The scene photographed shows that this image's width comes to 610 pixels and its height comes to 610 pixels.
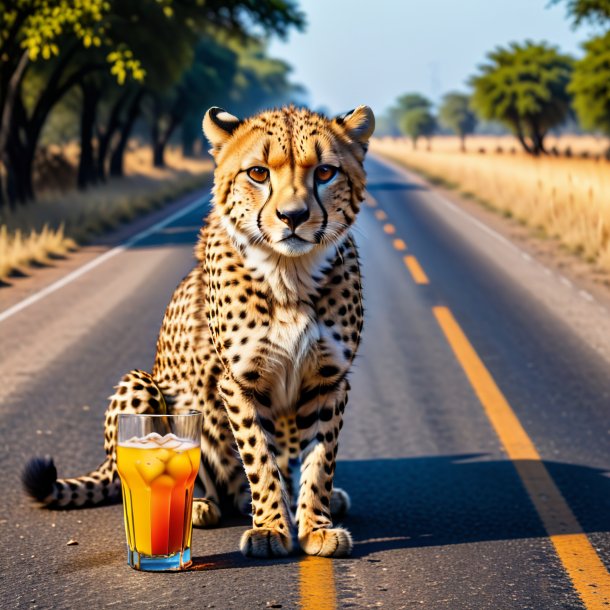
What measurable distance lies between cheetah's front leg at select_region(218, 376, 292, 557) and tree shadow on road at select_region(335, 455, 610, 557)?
405 mm

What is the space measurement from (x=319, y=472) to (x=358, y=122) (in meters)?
1.40

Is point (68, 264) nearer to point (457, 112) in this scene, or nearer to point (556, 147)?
point (556, 147)

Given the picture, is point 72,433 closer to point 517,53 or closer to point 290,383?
point 290,383

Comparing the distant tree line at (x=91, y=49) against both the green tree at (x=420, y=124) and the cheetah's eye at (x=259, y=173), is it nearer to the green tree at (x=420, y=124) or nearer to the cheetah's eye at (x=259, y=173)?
the cheetah's eye at (x=259, y=173)

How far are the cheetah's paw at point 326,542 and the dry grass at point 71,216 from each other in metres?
12.1

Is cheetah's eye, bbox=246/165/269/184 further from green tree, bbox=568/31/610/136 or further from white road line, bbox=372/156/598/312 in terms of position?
green tree, bbox=568/31/610/136

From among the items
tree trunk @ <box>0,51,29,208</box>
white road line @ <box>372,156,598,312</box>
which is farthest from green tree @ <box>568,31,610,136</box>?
tree trunk @ <box>0,51,29,208</box>

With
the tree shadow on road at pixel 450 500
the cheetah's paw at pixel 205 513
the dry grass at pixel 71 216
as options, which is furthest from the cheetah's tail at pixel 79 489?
the dry grass at pixel 71 216

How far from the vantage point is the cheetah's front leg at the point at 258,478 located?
4840 mm

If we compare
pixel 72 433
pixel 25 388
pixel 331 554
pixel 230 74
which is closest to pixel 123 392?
pixel 331 554

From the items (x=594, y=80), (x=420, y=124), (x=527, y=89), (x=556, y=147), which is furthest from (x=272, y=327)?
(x=420, y=124)

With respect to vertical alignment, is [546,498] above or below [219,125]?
below

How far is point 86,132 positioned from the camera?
3475 cm

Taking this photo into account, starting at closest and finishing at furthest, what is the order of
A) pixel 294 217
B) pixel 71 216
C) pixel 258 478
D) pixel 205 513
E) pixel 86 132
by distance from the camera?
pixel 294 217 < pixel 258 478 < pixel 205 513 < pixel 71 216 < pixel 86 132
